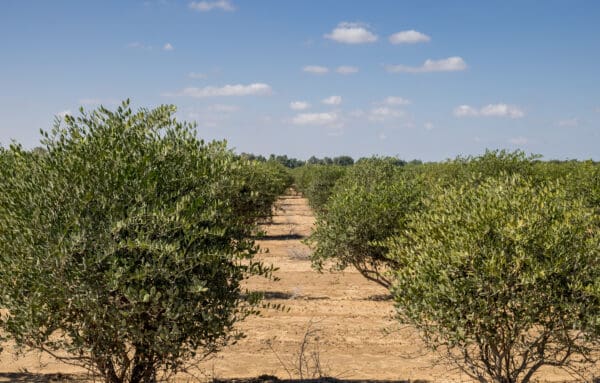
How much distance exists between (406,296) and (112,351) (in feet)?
17.4

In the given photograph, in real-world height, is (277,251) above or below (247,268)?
below

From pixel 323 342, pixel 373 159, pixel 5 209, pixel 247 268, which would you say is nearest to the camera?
pixel 5 209

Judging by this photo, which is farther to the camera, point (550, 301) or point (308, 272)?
point (308, 272)

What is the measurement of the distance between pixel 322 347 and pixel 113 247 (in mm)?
10207

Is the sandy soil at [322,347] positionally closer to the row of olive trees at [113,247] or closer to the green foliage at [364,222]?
the green foliage at [364,222]

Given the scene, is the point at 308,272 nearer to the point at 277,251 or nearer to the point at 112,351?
the point at 277,251

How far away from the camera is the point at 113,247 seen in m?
8.53

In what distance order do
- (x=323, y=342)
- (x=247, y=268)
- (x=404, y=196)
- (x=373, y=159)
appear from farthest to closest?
(x=373, y=159), (x=404, y=196), (x=323, y=342), (x=247, y=268)

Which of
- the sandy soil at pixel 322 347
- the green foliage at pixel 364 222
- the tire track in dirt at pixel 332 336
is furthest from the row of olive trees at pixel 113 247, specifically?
the green foliage at pixel 364 222

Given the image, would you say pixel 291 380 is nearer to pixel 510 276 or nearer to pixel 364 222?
pixel 510 276

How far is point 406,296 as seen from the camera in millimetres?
10383

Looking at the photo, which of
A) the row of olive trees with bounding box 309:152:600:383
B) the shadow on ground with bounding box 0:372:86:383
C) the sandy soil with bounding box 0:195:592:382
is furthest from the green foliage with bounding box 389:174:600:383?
the shadow on ground with bounding box 0:372:86:383

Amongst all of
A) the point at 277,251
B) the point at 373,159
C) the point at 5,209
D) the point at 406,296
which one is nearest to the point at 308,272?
the point at 277,251

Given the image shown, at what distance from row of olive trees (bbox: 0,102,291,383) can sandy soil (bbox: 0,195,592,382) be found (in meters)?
3.04
